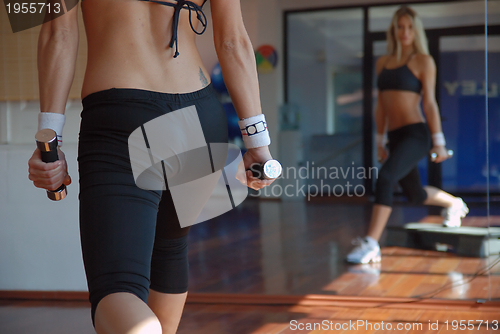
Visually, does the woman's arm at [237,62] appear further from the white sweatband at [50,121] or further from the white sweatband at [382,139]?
the white sweatband at [382,139]

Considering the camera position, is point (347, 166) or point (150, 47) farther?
point (347, 166)

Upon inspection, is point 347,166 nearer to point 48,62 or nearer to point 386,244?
point 386,244

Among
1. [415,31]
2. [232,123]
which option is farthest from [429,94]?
[232,123]

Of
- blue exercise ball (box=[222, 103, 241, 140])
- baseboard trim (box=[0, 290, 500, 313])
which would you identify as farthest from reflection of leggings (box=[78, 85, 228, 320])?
blue exercise ball (box=[222, 103, 241, 140])

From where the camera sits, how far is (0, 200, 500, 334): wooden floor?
198cm

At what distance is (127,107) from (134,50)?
0.36 ft

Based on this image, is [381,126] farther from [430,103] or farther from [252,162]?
[252,162]

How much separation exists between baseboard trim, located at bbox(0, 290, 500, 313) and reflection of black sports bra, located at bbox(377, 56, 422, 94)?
1460mm

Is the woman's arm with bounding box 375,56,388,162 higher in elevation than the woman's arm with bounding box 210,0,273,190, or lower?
lower

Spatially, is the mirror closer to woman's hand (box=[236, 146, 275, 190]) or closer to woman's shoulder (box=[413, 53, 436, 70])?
woman's shoulder (box=[413, 53, 436, 70])

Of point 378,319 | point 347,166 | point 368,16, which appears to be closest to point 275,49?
point 368,16

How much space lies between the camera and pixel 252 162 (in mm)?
934

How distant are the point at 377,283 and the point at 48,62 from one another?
6.76 feet

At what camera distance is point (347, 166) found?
7.41 metres
